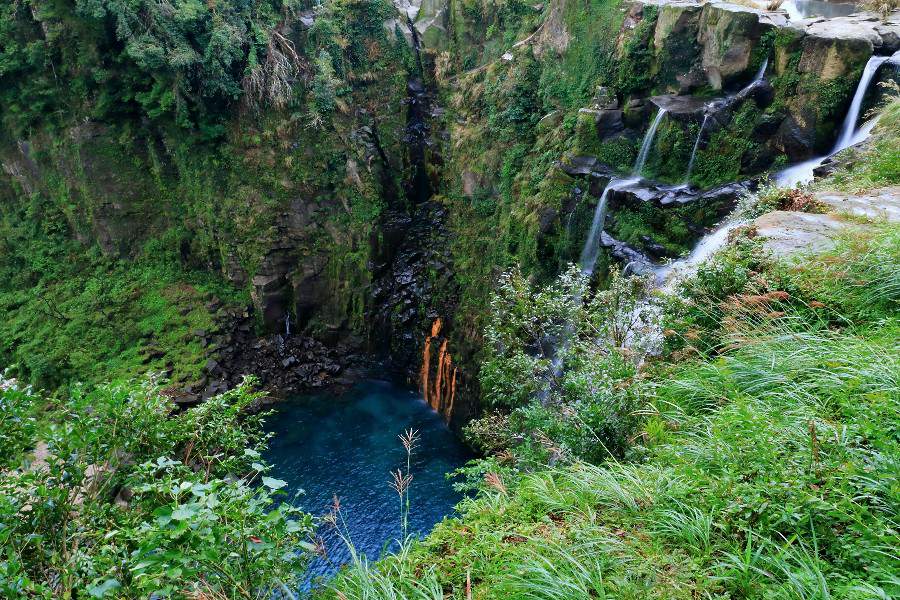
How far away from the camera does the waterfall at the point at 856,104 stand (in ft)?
33.4

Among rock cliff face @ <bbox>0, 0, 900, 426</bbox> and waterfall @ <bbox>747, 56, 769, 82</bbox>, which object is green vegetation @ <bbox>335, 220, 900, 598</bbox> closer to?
rock cliff face @ <bbox>0, 0, 900, 426</bbox>

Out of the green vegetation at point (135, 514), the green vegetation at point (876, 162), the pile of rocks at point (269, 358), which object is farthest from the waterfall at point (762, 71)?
the pile of rocks at point (269, 358)

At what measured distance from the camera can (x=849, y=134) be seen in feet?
34.7

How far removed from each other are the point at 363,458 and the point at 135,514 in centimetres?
1136

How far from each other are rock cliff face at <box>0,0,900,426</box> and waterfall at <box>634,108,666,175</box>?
5.2 inches

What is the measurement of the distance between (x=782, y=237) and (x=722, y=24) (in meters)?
8.49

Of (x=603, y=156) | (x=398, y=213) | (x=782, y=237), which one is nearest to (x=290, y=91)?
(x=398, y=213)

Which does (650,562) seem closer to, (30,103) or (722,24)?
(722,24)

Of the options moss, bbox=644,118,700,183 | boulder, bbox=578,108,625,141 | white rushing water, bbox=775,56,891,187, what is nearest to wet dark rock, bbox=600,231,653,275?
moss, bbox=644,118,700,183

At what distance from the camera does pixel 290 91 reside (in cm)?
1850

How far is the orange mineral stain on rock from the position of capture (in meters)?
16.6

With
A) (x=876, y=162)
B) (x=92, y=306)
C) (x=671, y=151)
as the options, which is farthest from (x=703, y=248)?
(x=92, y=306)

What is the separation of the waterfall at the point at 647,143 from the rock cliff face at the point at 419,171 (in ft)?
0.43

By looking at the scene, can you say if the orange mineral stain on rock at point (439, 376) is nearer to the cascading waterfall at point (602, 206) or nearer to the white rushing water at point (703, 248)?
the cascading waterfall at point (602, 206)
